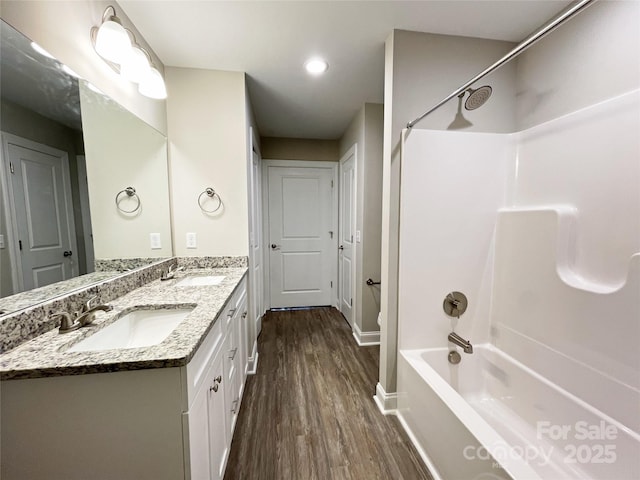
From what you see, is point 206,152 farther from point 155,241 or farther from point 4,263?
point 4,263

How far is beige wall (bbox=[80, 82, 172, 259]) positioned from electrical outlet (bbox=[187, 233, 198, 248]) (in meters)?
0.13

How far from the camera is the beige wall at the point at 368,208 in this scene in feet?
8.06

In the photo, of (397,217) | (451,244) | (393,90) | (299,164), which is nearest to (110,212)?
(397,217)

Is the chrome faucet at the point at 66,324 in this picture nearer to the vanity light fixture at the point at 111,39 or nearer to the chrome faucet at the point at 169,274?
the chrome faucet at the point at 169,274

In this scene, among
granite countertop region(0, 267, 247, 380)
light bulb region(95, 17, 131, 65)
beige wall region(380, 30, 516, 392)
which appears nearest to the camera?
granite countertop region(0, 267, 247, 380)

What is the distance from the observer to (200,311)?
109cm

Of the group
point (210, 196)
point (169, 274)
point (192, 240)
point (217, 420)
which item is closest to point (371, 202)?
point (210, 196)

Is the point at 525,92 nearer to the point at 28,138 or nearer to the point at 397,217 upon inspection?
the point at 397,217

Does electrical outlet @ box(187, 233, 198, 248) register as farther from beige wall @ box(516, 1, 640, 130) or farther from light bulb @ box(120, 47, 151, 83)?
beige wall @ box(516, 1, 640, 130)

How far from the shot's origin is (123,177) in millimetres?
1536

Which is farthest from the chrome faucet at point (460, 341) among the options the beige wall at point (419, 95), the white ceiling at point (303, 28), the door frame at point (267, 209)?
the door frame at point (267, 209)

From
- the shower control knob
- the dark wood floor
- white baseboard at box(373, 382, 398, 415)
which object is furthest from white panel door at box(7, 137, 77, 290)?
the shower control knob

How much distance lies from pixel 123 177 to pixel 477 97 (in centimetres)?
218

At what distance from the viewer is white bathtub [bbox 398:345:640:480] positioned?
102 centimetres
